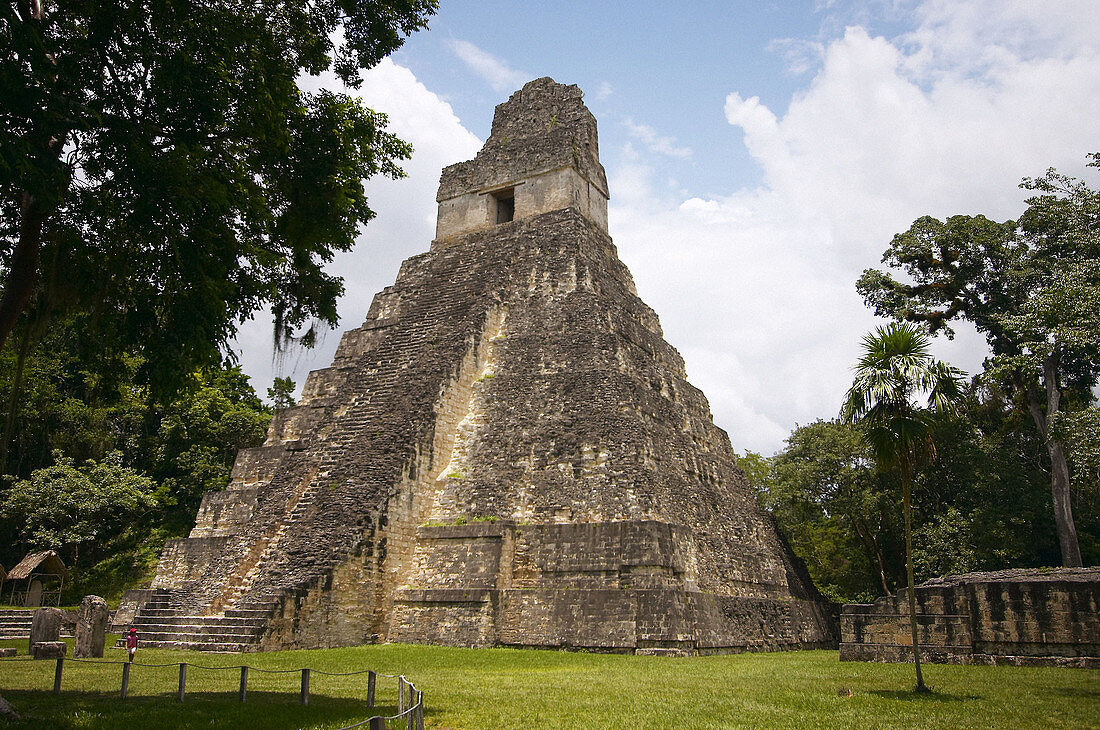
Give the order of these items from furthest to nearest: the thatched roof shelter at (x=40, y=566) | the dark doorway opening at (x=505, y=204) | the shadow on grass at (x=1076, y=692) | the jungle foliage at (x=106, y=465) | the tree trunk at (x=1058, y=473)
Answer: the jungle foliage at (x=106, y=465), the dark doorway opening at (x=505, y=204), the thatched roof shelter at (x=40, y=566), the tree trunk at (x=1058, y=473), the shadow on grass at (x=1076, y=692)

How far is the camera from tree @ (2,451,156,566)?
2436 centimetres

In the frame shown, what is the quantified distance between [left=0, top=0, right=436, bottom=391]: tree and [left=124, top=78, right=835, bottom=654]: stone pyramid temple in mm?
6645

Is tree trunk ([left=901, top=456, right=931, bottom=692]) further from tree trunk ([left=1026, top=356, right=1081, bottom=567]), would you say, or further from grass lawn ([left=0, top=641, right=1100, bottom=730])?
tree trunk ([left=1026, top=356, right=1081, bottom=567])

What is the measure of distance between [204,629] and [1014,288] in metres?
22.2

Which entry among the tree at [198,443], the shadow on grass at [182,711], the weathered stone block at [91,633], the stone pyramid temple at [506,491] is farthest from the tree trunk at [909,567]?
the tree at [198,443]

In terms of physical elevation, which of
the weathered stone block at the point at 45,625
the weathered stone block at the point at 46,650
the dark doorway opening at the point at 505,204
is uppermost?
the dark doorway opening at the point at 505,204

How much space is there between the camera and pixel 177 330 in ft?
25.2

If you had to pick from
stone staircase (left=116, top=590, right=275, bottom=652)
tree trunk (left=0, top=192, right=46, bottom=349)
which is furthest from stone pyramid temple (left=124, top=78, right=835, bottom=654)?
tree trunk (left=0, top=192, right=46, bottom=349)

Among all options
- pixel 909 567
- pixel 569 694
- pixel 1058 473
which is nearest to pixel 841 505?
pixel 1058 473

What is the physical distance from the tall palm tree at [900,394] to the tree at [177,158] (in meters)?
6.81

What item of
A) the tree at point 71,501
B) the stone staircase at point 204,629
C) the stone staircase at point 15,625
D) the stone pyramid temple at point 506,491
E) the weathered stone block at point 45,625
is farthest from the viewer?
the tree at point 71,501

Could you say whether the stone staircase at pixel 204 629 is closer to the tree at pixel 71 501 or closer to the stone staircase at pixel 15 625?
the stone staircase at pixel 15 625

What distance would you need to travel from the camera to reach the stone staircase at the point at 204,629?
1248 cm

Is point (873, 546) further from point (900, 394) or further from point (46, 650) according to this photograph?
point (46, 650)
